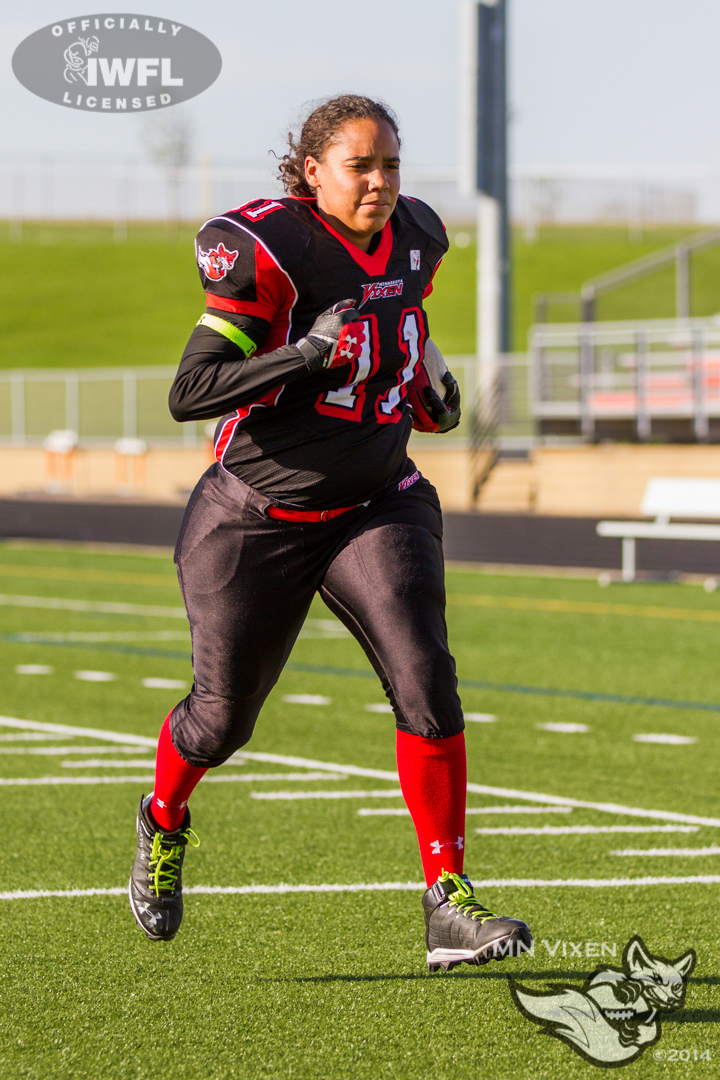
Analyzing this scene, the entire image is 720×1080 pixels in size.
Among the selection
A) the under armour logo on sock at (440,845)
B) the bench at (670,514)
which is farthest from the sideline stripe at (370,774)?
the bench at (670,514)

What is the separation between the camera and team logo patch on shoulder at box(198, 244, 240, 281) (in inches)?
143

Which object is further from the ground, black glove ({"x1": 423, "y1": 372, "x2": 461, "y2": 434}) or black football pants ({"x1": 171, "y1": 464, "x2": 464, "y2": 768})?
black glove ({"x1": 423, "y1": 372, "x2": 461, "y2": 434})

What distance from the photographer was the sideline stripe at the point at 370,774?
588 cm

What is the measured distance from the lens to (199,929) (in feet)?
14.1

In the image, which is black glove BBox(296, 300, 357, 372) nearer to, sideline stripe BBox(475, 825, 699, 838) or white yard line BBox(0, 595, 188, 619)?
sideline stripe BBox(475, 825, 699, 838)

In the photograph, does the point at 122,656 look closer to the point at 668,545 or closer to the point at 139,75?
the point at 139,75

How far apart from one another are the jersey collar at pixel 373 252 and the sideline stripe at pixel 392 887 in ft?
6.52

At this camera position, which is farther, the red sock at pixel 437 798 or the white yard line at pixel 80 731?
the white yard line at pixel 80 731

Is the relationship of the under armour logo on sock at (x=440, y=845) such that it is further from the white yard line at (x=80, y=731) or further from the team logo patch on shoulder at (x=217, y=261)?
the white yard line at (x=80, y=731)

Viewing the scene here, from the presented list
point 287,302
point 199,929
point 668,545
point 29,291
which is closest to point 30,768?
point 199,929

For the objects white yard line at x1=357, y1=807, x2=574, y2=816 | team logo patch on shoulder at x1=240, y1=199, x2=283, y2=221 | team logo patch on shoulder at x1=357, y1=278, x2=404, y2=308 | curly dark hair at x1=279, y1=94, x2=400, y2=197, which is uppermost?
curly dark hair at x1=279, y1=94, x2=400, y2=197

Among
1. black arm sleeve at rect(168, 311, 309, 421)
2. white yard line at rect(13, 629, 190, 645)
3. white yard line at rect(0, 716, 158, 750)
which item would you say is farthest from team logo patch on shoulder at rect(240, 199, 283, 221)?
white yard line at rect(13, 629, 190, 645)

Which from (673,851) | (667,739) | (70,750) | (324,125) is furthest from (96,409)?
(324,125)

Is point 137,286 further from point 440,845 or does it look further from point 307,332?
point 440,845
